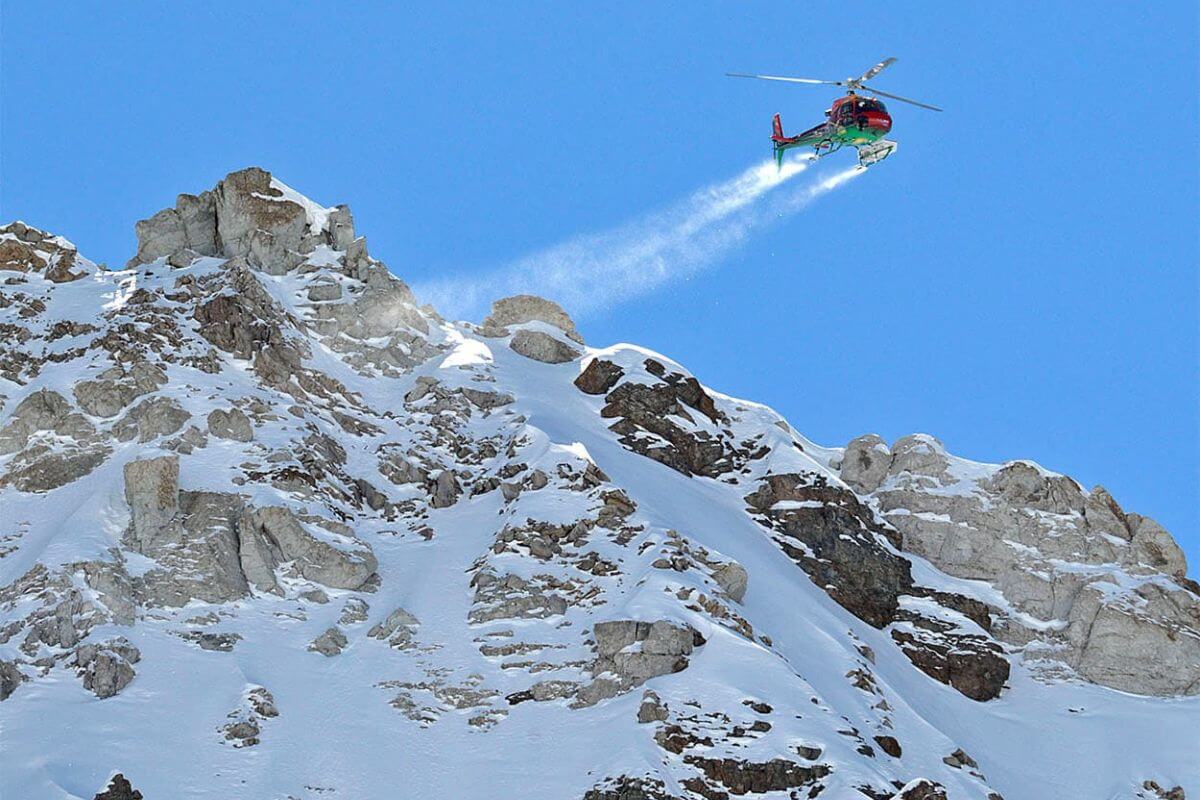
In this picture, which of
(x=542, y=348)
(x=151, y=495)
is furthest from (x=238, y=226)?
(x=151, y=495)

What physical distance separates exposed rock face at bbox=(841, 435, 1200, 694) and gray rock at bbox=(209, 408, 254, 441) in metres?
48.3

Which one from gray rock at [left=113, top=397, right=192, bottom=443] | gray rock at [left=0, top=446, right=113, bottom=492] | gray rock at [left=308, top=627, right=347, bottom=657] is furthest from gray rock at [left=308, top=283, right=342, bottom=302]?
gray rock at [left=308, top=627, right=347, bottom=657]

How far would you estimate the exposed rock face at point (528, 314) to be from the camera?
478 feet

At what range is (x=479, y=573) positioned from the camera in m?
98.6

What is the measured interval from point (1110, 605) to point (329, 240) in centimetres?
6754

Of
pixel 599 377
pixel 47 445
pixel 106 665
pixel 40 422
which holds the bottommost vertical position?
pixel 106 665

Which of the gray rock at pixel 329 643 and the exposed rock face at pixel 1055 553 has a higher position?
the exposed rock face at pixel 1055 553

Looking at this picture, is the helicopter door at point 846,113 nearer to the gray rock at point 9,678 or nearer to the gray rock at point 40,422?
the gray rock at point 40,422

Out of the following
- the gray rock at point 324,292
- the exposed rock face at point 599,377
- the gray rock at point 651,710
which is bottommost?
the gray rock at point 651,710

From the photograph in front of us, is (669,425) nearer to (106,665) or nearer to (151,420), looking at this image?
(151,420)

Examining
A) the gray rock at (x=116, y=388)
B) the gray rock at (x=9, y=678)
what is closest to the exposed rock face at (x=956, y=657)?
the gray rock at (x=116, y=388)

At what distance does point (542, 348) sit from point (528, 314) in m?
8.78

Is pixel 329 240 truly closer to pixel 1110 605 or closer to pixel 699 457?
pixel 699 457

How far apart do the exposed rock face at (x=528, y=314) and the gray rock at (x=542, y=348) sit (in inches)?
181
